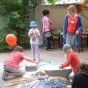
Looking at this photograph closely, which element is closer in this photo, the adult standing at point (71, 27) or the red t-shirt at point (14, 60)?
the red t-shirt at point (14, 60)

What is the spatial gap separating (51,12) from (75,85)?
10.3 meters

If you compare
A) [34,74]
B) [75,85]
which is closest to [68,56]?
[34,74]

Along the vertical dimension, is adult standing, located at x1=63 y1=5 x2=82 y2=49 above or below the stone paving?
above

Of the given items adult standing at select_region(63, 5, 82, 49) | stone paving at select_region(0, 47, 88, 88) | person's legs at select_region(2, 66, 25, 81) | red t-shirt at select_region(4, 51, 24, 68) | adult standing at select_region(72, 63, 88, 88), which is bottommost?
stone paving at select_region(0, 47, 88, 88)

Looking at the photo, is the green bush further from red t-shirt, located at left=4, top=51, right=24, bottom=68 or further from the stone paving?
red t-shirt, located at left=4, top=51, right=24, bottom=68

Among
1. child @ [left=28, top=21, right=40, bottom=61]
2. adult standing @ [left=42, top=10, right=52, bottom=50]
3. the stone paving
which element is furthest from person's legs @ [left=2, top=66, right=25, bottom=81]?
adult standing @ [left=42, top=10, right=52, bottom=50]

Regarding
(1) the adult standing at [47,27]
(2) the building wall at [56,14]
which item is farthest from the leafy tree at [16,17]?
(1) the adult standing at [47,27]

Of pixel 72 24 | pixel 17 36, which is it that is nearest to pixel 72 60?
pixel 72 24

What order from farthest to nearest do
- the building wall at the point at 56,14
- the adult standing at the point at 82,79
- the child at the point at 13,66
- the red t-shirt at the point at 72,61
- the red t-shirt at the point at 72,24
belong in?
the building wall at the point at 56,14
the red t-shirt at the point at 72,24
the child at the point at 13,66
the red t-shirt at the point at 72,61
the adult standing at the point at 82,79

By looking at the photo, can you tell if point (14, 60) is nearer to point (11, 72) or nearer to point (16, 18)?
point (11, 72)

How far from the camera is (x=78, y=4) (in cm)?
1461

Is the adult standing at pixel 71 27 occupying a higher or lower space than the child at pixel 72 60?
higher

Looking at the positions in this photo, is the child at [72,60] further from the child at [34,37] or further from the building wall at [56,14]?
the building wall at [56,14]

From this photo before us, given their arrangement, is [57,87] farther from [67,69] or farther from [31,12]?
[31,12]
